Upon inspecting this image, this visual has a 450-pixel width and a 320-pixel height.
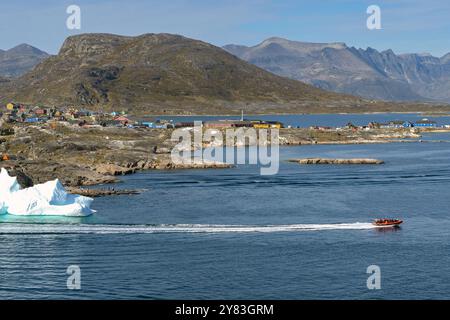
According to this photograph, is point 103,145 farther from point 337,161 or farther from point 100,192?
point 100,192

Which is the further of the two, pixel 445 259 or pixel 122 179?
pixel 122 179

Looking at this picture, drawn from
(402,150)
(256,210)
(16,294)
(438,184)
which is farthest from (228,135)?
(16,294)

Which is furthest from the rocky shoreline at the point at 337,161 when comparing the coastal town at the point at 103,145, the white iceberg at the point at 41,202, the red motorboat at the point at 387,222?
the white iceberg at the point at 41,202

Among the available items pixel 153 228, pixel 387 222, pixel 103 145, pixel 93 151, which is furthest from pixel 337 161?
pixel 153 228

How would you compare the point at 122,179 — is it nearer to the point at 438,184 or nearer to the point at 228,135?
the point at 438,184

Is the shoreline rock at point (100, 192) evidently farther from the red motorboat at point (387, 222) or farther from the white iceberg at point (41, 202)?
the red motorboat at point (387, 222)

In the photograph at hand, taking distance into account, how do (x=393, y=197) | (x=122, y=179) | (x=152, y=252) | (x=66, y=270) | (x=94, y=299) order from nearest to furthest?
(x=94, y=299), (x=66, y=270), (x=152, y=252), (x=393, y=197), (x=122, y=179)
